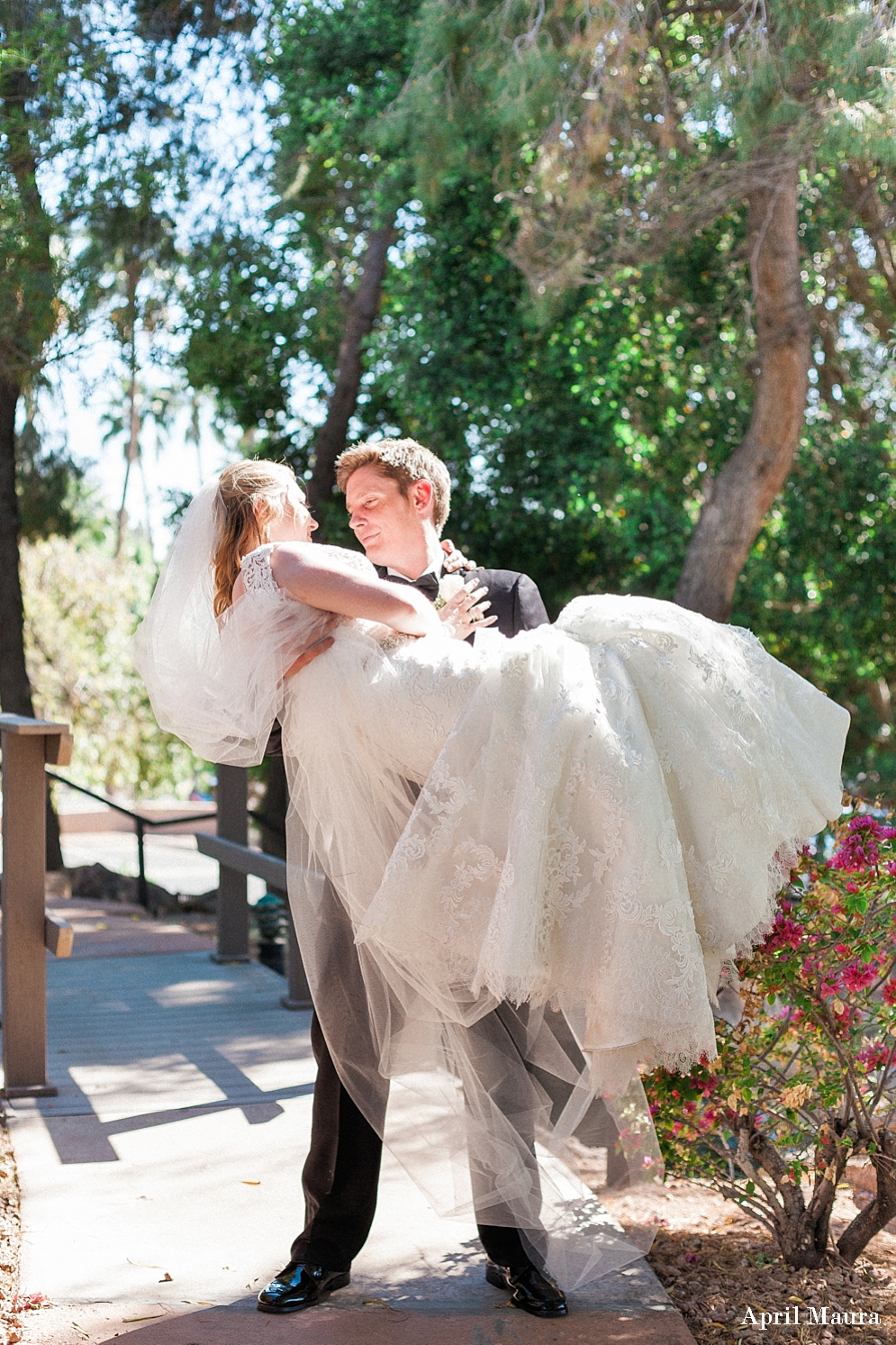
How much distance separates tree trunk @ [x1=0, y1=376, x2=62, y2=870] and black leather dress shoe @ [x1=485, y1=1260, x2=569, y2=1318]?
26.2 ft

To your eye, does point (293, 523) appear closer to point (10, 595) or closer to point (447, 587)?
point (447, 587)

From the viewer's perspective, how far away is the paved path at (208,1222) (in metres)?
2.58

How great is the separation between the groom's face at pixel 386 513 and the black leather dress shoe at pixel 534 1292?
1.70 metres

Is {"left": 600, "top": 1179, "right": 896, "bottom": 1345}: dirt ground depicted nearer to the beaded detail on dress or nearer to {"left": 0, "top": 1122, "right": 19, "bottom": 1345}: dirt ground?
{"left": 0, "top": 1122, "right": 19, "bottom": 1345}: dirt ground

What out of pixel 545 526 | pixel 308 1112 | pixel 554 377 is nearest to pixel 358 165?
pixel 554 377

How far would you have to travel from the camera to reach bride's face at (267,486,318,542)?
2.75m

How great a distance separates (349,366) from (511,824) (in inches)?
325

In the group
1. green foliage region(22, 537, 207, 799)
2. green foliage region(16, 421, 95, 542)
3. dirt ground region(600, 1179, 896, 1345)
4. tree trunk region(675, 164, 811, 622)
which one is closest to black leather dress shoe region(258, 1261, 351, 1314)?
dirt ground region(600, 1179, 896, 1345)

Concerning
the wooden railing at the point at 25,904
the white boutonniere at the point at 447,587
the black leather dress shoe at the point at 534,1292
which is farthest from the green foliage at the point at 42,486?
the black leather dress shoe at the point at 534,1292

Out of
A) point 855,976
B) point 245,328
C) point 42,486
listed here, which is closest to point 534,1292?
point 855,976

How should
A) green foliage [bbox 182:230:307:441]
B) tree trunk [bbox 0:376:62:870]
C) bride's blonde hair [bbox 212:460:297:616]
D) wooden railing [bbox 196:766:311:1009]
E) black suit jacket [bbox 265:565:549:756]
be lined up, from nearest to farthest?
bride's blonde hair [bbox 212:460:297:616] < black suit jacket [bbox 265:565:549:756] < wooden railing [bbox 196:766:311:1009] < green foliage [bbox 182:230:307:441] < tree trunk [bbox 0:376:62:870]

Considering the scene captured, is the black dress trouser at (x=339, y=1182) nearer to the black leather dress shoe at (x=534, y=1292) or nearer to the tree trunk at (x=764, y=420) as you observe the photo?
the black leather dress shoe at (x=534, y=1292)

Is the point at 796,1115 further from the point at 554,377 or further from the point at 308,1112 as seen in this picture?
the point at 554,377

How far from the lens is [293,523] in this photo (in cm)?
277
